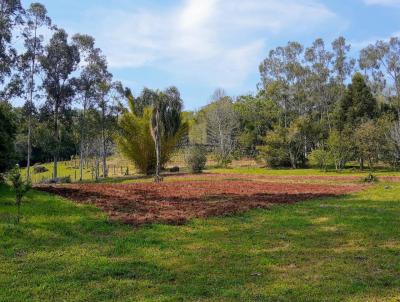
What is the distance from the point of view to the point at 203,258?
9.11 meters

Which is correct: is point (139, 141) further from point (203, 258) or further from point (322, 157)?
point (203, 258)

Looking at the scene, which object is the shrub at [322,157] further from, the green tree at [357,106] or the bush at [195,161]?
the bush at [195,161]

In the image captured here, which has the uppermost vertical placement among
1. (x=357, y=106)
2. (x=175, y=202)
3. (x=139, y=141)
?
(x=357, y=106)

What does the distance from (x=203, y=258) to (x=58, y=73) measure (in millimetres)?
37740

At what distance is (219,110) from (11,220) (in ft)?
202

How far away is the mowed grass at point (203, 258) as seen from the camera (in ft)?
22.6

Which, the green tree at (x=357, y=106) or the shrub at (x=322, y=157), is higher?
the green tree at (x=357, y=106)

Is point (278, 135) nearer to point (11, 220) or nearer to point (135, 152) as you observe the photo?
point (135, 152)

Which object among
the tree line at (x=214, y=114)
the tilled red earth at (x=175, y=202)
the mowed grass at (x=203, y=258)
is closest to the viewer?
the mowed grass at (x=203, y=258)

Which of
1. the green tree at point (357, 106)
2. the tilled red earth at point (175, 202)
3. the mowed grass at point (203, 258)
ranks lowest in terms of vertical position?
the mowed grass at point (203, 258)

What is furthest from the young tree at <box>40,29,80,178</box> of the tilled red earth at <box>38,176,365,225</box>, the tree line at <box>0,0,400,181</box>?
the tilled red earth at <box>38,176,365,225</box>

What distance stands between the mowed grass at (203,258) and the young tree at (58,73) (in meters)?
29.3

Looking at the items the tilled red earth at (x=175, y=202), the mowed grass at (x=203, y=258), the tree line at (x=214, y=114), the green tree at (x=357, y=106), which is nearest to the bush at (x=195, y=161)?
the tree line at (x=214, y=114)

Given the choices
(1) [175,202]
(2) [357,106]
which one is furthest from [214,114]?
(1) [175,202]
